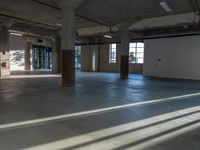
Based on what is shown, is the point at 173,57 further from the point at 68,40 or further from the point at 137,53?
the point at 68,40

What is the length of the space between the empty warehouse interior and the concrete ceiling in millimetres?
51

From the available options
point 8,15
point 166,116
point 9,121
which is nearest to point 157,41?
point 8,15

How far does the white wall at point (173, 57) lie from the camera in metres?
14.5

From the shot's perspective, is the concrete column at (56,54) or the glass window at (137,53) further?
the glass window at (137,53)

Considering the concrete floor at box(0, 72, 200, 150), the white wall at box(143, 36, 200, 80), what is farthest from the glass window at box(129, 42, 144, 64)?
the concrete floor at box(0, 72, 200, 150)

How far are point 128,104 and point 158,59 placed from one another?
1201cm

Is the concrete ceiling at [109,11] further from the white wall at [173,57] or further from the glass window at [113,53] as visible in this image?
the glass window at [113,53]

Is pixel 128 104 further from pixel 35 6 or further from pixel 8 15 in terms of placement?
pixel 8 15

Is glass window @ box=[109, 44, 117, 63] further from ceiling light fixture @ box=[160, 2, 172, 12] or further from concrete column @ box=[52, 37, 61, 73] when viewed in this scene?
ceiling light fixture @ box=[160, 2, 172, 12]

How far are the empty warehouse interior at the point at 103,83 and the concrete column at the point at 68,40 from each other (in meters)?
0.04

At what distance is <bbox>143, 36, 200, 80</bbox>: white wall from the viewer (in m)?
14.5

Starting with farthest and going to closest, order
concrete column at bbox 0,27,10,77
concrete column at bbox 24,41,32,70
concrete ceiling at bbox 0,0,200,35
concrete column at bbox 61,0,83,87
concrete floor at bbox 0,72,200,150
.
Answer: concrete column at bbox 24,41,32,70 < concrete column at bbox 0,27,10,77 < concrete ceiling at bbox 0,0,200,35 < concrete column at bbox 61,0,83,87 < concrete floor at bbox 0,72,200,150

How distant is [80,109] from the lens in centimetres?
489

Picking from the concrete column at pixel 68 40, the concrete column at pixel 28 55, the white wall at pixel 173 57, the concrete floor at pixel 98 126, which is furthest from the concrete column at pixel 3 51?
the white wall at pixel 173 57
